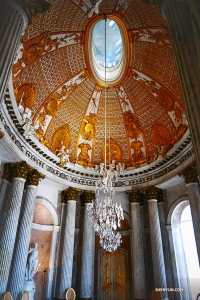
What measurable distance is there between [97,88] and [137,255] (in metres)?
9.20

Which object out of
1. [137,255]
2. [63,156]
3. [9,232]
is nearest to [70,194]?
[63,156]

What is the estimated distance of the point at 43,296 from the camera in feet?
35.4

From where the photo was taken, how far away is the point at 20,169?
1022 centimetres

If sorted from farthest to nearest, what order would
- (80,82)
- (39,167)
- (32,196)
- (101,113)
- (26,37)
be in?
(101,113)
(80,82)
(39,167)
(32,196)
(26,37)

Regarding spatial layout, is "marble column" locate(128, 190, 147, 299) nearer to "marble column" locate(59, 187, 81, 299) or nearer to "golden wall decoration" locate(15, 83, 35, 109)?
"marble column" locate(59, 187, 81, 299)

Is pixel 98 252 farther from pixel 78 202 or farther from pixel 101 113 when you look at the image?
pixel 101 113

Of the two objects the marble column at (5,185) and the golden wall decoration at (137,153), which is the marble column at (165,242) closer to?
the golden wall decoration at (137,153)

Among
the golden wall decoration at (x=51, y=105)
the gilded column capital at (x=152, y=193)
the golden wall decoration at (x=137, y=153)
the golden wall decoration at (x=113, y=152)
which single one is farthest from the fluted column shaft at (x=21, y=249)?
the golden wall decoration at (x=137, y=153)

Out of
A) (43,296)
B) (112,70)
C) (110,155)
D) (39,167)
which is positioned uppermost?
(112,70)

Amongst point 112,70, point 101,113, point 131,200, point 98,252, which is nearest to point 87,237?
point 98,252

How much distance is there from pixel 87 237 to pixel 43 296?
3.30 m

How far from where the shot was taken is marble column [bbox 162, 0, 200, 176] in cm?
406

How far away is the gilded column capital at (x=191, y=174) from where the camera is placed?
10.2 m

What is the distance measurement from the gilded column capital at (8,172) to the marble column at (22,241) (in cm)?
85
